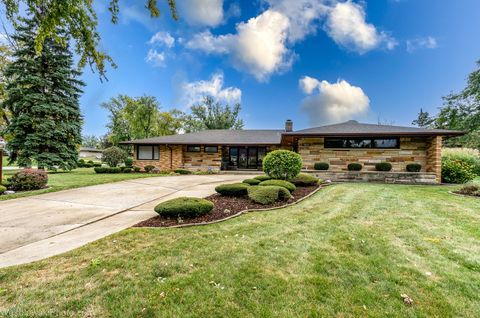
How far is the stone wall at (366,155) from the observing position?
1245 centimetres

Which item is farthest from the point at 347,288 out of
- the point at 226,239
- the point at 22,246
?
the point at 22,246

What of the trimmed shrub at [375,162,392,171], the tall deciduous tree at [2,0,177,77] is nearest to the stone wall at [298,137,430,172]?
the trimmed shrub at [375,162,392,171]

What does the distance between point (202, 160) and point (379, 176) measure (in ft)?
41.1

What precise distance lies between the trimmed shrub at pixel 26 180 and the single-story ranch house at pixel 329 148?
31.8ft

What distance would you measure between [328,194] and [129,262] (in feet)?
22.2

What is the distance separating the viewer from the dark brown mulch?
188 inches

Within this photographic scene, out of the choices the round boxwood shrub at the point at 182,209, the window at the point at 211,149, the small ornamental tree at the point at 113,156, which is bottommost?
the round boxwood shrub at the point at 182,209

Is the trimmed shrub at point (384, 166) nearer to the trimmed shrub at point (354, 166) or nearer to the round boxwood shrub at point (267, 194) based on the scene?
the trimmed shrub at point (354, 166)

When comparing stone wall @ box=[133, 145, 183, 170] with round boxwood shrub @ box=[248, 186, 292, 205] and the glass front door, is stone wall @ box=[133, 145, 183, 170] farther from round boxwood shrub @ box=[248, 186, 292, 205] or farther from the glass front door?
round boxwood shrub @ box=[248, 186, 292, 205]

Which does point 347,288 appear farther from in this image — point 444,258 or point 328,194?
point 328,194

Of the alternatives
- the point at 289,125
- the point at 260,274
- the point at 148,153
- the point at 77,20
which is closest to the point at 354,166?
the point at 289,125

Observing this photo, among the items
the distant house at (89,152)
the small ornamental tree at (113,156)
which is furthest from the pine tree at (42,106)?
the distant house at (89,152)

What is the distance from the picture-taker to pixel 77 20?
11.2 feet

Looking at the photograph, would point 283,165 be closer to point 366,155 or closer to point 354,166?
point 354,166
